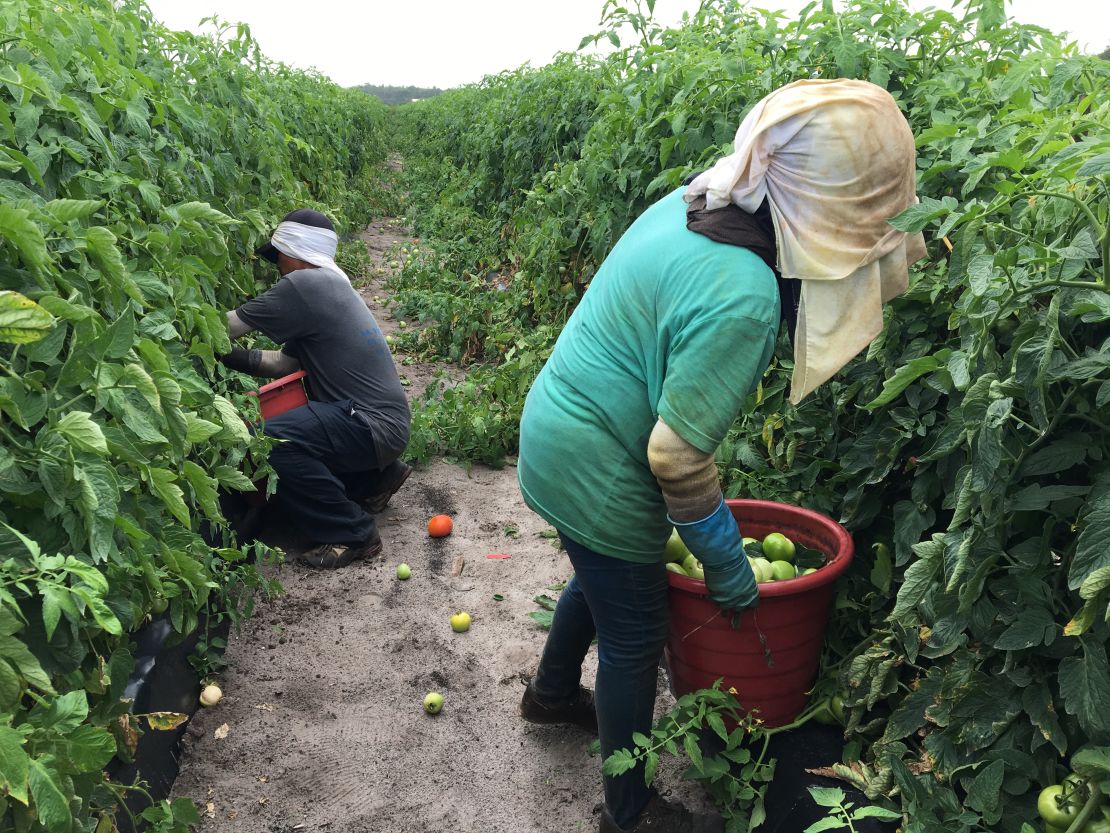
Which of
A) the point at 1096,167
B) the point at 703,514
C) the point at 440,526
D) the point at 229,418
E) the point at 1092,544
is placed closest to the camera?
the point at 1096,167

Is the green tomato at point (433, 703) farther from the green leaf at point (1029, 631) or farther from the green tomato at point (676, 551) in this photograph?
the green leaf at point (1029, 631)

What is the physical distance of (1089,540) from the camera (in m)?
1.61

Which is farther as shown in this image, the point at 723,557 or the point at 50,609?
the point at 723,557

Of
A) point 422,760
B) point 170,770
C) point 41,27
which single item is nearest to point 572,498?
point 422,760

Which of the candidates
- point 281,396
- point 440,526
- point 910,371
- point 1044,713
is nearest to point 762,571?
point 910,371

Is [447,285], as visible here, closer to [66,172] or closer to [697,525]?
[66,172]

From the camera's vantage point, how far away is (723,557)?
7.09 ft

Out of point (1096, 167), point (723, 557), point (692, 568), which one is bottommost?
point (692, 568)

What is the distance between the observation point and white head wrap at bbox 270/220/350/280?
4.26 meters

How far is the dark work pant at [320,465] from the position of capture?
407cm

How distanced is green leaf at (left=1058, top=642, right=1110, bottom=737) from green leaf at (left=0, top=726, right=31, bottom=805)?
5.86 feet

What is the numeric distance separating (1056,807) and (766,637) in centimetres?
84

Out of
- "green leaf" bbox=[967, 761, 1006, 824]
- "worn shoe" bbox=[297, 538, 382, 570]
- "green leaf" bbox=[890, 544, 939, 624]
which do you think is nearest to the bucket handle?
"green leaf" bbox=[890, 544, 939, 624]

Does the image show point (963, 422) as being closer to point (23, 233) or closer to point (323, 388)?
point (23, 233)
